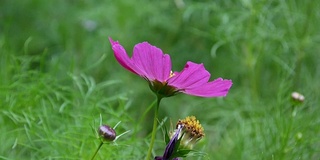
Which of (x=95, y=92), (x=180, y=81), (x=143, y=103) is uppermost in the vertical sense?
(x=180, y=81)

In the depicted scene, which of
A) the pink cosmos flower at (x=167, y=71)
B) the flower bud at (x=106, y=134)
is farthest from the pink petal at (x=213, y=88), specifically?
the flower bud at (x=106, y=134)

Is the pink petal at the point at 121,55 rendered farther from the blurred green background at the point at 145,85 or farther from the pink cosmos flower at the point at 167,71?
the blurred green background at the point at 145,85

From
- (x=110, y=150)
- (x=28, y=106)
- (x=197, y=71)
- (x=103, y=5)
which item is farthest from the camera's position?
(x=103, y=5)

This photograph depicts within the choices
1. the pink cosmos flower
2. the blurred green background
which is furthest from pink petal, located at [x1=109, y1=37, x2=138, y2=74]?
the blurred green background

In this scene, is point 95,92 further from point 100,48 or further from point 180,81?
point 100,48

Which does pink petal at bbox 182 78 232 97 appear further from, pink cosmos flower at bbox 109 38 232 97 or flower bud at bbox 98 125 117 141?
flower bud at bbox 98 125 117 141

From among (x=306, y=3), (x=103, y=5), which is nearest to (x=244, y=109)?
(x=306, y=3)
